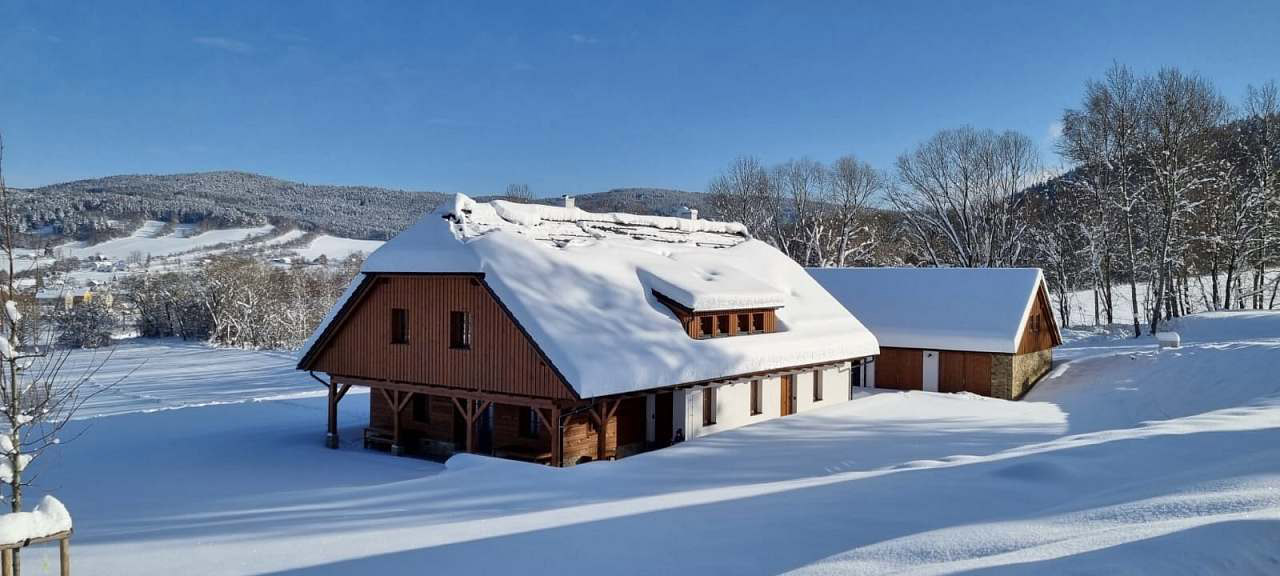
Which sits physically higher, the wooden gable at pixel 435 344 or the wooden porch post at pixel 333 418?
the wooden gable at pixel 435 344

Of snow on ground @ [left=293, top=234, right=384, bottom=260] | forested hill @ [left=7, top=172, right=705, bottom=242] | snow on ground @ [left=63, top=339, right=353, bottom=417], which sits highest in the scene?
forested hill @ [left=7, top=172, right=705, bottom=242]

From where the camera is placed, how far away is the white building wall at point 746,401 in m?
18.1

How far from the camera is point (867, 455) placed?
15242 mm

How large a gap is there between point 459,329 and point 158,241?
108 meters

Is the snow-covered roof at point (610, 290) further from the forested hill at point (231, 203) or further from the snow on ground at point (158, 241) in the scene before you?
the snow on ground at point (158, 241)

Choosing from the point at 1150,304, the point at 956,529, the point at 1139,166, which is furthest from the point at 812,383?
the point at 1150,304

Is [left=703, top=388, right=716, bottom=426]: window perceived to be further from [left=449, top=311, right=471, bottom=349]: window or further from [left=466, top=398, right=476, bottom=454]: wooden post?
[left=449, top=311, right=471, bottom=349]: window

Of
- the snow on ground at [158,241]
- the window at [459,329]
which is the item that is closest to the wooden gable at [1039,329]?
the window at [459,329]

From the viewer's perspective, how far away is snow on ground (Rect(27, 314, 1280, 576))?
6.86 m

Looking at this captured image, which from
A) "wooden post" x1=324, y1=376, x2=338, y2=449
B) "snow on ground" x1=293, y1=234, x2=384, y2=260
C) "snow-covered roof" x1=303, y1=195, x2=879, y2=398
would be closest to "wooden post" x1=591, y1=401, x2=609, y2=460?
"snow-covered roof" x1=303, y1=195, x2=879, y2=398

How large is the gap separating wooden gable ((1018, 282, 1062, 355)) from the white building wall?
745cm

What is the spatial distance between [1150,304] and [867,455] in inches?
1329

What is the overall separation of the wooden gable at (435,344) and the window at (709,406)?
15.5ft

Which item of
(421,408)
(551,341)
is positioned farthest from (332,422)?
(551,341)
